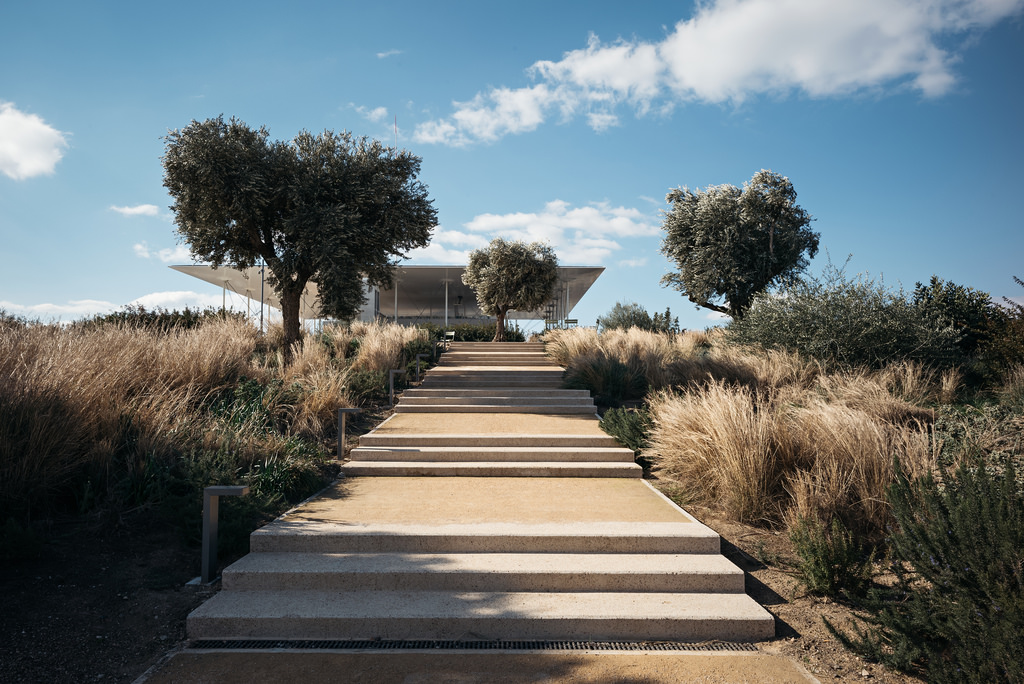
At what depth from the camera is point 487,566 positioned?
3.95 meters

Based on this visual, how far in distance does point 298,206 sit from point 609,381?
726 centimetres

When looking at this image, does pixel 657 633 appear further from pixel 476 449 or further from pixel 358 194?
pixel 358 194

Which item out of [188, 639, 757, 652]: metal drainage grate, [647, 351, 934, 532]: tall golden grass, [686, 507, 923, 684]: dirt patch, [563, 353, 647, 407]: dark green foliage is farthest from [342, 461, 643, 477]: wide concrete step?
[563, 353, 647, 407]: dark green foliage

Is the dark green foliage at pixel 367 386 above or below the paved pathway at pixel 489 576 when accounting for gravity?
above

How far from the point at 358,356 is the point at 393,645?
29.0 ft

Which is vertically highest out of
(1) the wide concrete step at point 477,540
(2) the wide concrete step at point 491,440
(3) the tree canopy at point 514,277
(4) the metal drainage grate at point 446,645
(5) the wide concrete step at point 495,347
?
(3) the tree canopy at point 514,277

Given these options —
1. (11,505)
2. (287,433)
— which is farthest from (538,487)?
(11,505)

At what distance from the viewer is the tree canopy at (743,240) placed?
20.6 m

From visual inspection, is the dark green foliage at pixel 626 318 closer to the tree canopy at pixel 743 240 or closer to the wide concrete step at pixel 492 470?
the tree canopy at pixel 743 240

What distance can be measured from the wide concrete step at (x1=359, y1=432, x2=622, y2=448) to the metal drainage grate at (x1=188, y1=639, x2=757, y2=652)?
3.85 meters

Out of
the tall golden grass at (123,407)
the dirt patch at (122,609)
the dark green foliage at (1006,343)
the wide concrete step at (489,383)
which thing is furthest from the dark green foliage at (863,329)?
the tall golden grass at (123,407)

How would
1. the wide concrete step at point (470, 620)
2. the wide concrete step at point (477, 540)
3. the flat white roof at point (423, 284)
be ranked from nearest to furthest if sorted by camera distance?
the wide concrete step at point (470, 620) → the wide concrete step at point (477, 540) → the flat white roof at point (423, 284)

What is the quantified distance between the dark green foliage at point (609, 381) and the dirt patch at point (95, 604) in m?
7.32

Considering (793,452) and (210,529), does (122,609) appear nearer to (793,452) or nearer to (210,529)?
(210,529)
